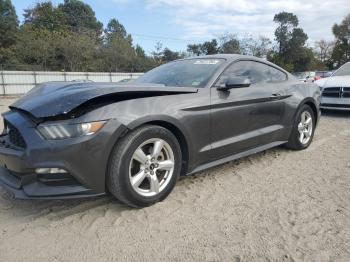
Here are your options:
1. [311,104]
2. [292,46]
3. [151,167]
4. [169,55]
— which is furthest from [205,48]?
[151,167]

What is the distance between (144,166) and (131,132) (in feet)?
1.14

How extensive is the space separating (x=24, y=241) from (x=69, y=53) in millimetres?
36951

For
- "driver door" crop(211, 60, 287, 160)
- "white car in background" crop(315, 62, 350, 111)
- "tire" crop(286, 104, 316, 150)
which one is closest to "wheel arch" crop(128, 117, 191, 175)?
"driver door" crop(211, 60, 287, 160)

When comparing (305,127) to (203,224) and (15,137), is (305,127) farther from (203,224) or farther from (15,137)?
(15,137)

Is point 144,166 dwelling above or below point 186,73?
below

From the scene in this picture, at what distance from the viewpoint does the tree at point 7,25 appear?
42.6 m

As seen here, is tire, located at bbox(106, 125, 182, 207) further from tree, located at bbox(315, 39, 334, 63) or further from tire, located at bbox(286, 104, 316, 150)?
tree, located at bbox(315, 39, 334, 63)

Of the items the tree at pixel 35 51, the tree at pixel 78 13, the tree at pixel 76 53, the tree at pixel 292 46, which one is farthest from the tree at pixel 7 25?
the tree at pixel 292 46

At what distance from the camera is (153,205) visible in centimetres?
320

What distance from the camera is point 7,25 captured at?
44.4 m

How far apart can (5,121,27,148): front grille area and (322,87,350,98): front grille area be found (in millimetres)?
7675

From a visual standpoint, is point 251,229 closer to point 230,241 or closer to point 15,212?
point 230,241

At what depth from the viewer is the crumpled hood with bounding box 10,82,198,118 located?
2744 mm

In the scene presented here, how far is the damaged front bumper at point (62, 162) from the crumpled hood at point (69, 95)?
18 centimetres
